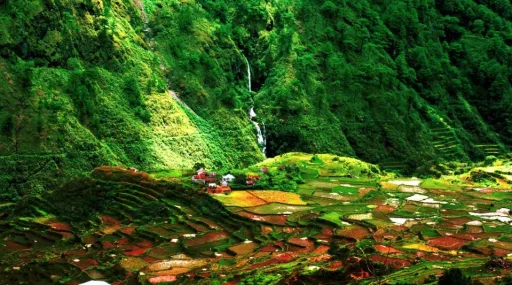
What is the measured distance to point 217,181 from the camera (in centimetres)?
1530

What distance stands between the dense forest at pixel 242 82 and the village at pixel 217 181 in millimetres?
2756

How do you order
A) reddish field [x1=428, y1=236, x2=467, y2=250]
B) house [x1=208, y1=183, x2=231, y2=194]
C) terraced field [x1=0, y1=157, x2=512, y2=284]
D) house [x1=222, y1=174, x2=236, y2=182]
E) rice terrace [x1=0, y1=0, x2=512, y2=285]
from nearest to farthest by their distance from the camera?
terraced field [x1=0, y1=157, x2=512, y2=284] < rice terrace [x1=0, y1=0, x2=512, y2=285] < reddish field [x1=428, y1=236, x2=467, y2=250] < house [x1=208, y1=183, x2=231, y2=194] < house [x1=222, y1=174, x2=236, y2=182]

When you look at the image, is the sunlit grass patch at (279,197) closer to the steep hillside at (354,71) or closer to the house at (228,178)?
the house at (228,178)

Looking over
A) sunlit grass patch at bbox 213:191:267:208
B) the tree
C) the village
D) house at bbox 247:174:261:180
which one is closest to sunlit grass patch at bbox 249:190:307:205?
sunlit grass patch at bbox 213:191:267:208

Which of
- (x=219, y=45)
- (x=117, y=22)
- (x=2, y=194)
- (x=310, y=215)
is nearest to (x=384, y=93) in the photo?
(x=219, y=45)

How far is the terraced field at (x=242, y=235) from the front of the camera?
9961mm

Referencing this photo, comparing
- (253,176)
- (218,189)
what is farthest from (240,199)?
(253,176)

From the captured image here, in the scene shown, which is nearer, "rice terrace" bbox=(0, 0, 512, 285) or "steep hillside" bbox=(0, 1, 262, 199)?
"rice terrace" bbox=(0, 0, 512, 285)

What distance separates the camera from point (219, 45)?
23.4m

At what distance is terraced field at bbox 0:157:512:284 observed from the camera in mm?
9961

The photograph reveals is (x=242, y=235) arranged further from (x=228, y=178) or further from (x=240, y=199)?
(x=228, y=178)

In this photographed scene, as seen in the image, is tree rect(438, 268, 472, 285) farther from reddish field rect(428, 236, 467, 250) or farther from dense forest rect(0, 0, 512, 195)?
dense forest rect(0, 0, 512, 195)

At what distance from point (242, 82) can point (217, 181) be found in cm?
937

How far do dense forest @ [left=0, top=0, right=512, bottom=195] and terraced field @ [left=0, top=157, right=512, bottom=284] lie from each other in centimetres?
264
